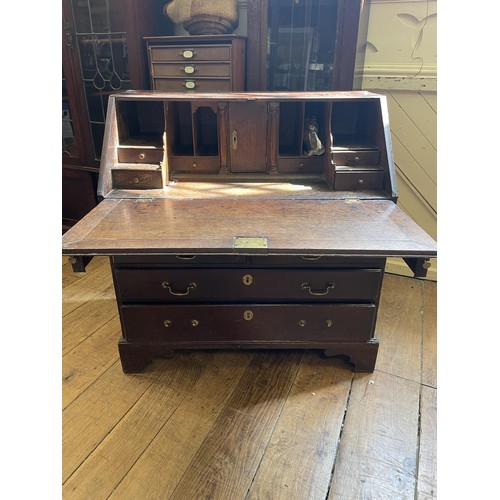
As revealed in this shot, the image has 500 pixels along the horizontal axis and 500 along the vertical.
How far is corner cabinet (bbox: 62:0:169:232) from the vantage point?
1865 mm

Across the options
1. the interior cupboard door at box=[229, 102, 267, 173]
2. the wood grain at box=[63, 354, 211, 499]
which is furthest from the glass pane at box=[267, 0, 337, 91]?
the wood grain at box=[63, 354, 211, 499]

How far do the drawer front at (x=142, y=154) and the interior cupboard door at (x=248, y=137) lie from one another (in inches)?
12.6

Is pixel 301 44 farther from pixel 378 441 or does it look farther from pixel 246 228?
pixel 378 441

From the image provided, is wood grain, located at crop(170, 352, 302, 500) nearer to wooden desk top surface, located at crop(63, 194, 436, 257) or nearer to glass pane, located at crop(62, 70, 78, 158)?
wooden desk top surface, located at crop(63, 194, 436, 257)

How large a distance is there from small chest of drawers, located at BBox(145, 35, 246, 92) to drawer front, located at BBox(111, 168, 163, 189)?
1.87ft

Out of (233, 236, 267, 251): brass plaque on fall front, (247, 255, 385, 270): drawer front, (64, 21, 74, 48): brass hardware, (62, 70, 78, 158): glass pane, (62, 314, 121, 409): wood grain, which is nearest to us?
(233, 236, 267, 251): brass plaque on fall front

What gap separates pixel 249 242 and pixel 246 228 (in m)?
0.12

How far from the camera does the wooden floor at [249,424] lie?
1.10 meters

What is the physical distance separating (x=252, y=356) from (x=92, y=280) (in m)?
1.15

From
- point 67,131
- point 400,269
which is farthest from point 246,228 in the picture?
point 67,131

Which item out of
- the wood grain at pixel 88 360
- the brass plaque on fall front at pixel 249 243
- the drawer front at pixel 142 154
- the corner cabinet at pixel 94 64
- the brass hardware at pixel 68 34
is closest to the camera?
the brass plaque on fall front at pixel 249 243

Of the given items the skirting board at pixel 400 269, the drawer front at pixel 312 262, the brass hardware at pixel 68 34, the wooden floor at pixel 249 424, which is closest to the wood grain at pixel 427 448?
the wooden floor at pixel 249 424

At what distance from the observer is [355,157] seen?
1.54 meters

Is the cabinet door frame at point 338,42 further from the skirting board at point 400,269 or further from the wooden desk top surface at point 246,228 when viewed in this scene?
the skirting board at point 400,269
